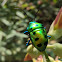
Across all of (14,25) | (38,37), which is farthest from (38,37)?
(14,25)

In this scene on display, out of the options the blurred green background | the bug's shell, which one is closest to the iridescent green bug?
the bug's shell

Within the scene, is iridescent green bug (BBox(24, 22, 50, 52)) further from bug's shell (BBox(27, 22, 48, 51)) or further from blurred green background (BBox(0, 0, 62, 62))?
blurred green background (BBox(0, 0, 62, 62))

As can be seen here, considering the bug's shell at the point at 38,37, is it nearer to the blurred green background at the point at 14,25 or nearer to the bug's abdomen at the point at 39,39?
the bug's abdomen at the point at 39,39

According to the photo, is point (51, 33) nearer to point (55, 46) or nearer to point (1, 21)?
point (55, 46)

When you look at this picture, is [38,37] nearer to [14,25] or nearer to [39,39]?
[39,39]

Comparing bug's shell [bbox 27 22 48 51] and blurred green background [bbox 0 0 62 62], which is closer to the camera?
bug's shell [bbox 27 22 48 51]

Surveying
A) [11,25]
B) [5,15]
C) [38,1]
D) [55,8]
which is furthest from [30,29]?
[55,8]

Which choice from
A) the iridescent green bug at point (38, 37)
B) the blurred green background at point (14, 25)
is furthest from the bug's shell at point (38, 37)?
the blurred green background at point (14, 25)
